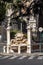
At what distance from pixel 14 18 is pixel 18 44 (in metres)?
9.32

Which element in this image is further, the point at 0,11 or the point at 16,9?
the point at 16,9

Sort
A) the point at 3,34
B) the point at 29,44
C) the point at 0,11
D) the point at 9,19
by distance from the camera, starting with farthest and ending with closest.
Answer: the point at 3,34 < the point at 9,19 < the point at 29,44 < the point at 0,11

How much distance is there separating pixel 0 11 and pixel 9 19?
82.9 ft

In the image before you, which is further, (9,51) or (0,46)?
(0,46)

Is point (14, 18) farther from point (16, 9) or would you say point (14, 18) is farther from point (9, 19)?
point (16, 9)

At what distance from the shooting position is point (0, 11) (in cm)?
2255

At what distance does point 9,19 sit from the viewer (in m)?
47.8

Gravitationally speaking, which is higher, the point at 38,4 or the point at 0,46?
the point at 38,4

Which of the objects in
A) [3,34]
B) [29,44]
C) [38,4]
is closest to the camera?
[29,44]

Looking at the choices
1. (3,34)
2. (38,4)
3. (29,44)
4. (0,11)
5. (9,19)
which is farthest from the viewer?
(3,34)

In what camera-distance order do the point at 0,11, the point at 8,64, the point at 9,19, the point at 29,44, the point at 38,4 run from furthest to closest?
the point at 9,19 → the point at 38,4 → the point at 29,44 → the point at 8,64 → the point at 0,11

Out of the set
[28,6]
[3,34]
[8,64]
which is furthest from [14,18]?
[8,64]

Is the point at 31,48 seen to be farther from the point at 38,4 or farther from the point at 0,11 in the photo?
the point at 0,11

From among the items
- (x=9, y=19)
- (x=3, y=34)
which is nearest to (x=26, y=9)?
(x=9, y=19)
